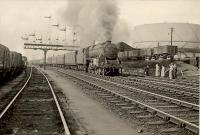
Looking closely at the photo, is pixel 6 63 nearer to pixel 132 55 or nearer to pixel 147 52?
pixel 132 55

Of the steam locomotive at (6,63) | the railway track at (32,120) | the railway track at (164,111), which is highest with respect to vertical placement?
the steam locomotive at (6,63)

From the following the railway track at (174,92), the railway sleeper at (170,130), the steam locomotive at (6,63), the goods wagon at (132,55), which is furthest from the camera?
the goods wagon at (132,55)

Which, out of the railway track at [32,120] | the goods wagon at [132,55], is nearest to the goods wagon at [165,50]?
the goods wagon at [132,55]

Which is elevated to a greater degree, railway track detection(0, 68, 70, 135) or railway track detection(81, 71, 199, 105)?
railway track detection(81, 71, 199, 105)

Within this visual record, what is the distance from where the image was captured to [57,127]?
893 centimetres

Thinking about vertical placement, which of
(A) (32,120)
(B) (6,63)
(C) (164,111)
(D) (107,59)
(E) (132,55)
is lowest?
(A) (32,120)

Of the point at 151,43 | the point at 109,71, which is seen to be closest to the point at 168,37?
the point at 151,43

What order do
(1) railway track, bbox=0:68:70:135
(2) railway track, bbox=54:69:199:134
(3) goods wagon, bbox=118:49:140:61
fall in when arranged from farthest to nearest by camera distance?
(3) goods wagon, bbox=118:49:140:61, (2) railway track, bbox=54:69:199:134, (1) railway track, bbox=0:68:70:135

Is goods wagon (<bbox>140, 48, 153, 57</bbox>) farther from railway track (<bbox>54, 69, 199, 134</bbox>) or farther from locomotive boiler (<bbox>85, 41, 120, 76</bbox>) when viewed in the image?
railway track (<bbox>54, 69, 199, 134</bbox>)

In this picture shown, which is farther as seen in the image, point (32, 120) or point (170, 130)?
point (32, 120)

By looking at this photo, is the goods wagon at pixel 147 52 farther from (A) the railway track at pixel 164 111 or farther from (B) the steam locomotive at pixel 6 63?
(A) the railway track at pixel 164 111

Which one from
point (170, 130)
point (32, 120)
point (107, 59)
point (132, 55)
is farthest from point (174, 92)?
point (132, 55)

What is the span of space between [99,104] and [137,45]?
10177 cm

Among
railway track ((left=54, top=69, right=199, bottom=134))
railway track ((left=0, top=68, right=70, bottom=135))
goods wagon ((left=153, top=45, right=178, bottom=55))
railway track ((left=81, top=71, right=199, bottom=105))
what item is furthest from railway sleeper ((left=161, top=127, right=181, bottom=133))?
goods wagon ((left=153, top=45, right=178, bottom=55))
